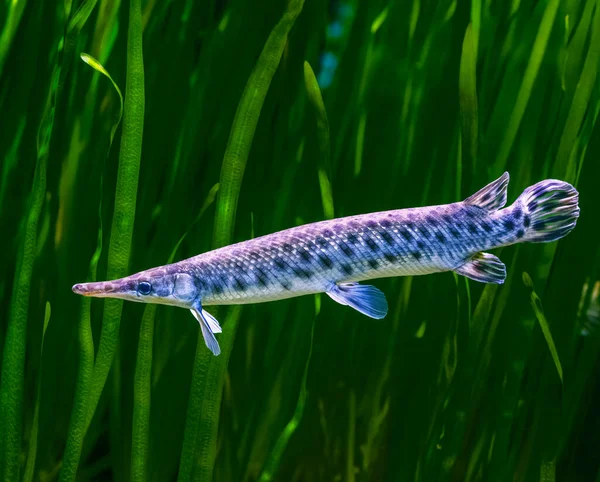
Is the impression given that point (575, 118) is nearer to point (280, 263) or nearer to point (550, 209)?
point (550, 209)

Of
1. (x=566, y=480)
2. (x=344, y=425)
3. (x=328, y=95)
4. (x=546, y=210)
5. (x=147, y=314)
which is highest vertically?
(x=328, y=95)

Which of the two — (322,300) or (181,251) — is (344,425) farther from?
(181,251)

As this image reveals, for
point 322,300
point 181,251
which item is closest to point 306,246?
point 322,300

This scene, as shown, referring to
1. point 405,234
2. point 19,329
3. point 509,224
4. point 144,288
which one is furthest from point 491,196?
point 19,329

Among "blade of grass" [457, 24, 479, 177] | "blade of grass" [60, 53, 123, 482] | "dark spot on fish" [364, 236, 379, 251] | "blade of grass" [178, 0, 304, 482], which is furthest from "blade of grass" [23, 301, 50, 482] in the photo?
"blade of grass" [457, 24, 479, 177]

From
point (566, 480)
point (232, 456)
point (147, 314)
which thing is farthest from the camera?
point (566, 480)

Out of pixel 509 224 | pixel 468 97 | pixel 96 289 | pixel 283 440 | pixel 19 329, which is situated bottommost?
pixel 283 440

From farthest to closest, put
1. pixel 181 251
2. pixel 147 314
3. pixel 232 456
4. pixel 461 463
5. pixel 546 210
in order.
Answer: pixel 461 463 < pixel 232 456 < pixel 181 251 < pixel 147 314 < pixel 546 210
